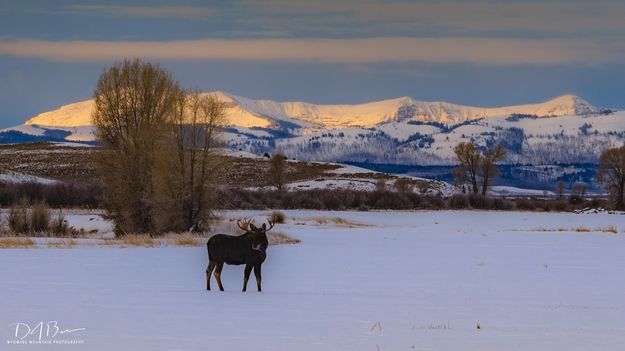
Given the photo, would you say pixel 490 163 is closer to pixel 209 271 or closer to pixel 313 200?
pixel 313 200

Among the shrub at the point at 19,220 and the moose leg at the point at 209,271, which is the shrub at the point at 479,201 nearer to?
the shrub at the point at 19,220

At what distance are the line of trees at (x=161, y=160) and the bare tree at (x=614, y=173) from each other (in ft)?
196

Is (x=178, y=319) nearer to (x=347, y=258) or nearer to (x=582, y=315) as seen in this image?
(x=582, y=315)

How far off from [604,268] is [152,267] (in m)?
11.4

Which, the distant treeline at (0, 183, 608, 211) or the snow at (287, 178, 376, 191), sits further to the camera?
the snow at (287, 178, 376, 191)

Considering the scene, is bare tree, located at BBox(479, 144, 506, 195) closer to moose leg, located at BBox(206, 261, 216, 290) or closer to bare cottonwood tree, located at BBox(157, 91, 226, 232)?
bare cottonwood tree, located at BBox(157, 91, 226, 232)

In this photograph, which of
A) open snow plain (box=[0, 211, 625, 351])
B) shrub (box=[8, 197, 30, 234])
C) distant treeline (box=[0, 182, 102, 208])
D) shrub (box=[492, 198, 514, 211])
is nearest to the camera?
open snow plain (box=[0, 211, 625, 351])

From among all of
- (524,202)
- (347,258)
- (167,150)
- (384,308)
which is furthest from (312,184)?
(384,308)

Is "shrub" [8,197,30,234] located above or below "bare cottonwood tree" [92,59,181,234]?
below

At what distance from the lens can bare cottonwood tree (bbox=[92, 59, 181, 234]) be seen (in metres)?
40.7

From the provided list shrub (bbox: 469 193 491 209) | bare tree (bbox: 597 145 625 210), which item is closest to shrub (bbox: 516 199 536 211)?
shrub (bbox: 469 193 491 209)

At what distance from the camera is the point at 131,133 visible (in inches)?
1647

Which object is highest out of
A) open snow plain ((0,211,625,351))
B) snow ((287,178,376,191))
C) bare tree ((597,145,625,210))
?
bare tree ((597,145,625,210))

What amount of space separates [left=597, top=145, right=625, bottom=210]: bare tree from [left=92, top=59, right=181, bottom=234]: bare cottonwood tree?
60.0m
